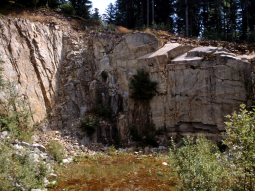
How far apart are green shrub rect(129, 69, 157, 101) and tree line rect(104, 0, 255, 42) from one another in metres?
12.7

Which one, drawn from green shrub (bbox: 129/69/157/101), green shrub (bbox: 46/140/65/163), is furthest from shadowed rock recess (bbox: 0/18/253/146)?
green shrub (bbox: 46/140/65/163)

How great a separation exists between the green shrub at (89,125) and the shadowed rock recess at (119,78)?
42 centimetres

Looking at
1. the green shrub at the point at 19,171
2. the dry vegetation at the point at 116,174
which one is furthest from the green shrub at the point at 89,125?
the green shrub at the point at 19,171

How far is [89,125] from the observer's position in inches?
578

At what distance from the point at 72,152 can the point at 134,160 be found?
156 inches

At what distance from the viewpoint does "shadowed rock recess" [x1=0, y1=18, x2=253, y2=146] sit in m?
13.7

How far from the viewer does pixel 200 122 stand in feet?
46.9

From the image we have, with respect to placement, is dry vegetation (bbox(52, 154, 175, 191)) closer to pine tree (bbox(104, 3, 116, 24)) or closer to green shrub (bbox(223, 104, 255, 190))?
green shrub (bbox(223, 104, 255, 190))

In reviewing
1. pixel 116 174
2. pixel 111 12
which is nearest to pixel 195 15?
pixel 111 12

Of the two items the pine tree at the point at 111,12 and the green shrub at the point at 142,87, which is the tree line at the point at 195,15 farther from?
the green shrub at the point at 142,87

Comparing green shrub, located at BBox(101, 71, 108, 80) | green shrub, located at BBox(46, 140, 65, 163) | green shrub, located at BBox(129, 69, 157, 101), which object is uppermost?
green shrub, located at BBox(101, 71, 108, 80)

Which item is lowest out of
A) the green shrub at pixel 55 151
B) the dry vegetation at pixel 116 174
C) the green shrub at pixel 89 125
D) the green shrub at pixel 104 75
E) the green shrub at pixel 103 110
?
the dry vegetation at pixel 116 174

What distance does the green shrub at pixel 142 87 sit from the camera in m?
15.6

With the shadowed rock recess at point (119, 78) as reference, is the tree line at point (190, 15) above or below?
above
